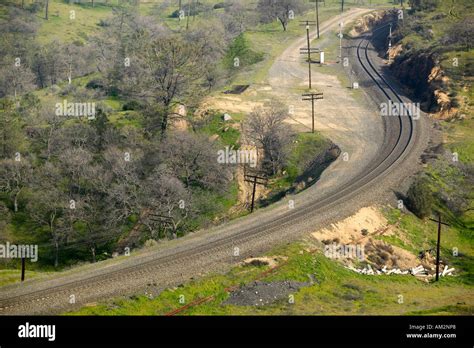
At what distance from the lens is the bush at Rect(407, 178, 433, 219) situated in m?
50.8

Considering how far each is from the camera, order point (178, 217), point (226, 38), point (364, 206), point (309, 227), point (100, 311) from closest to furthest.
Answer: point (100, 311) → point (309, 227) → point (364, 206) → point (178, 217) → point (226, 38)

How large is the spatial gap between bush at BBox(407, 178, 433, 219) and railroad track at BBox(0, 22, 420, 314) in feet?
12.8

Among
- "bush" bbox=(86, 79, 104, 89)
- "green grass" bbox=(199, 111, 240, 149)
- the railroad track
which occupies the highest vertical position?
"bush" bbox=(86, 79, 104, 89)

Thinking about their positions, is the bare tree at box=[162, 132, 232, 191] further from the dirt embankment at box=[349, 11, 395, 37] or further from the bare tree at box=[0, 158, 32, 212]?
the dirt embankment at box=[349, 11, 395, 37]

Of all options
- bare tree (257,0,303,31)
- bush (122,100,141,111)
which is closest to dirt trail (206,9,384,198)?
bush (122,100,141,111)

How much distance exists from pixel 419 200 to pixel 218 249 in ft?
65.9

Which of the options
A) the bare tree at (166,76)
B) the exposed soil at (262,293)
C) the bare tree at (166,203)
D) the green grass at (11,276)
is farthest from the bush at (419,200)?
the green grass at (11,276)

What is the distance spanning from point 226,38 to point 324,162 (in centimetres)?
5897

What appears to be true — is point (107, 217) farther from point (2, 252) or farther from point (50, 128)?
point (50, 128)

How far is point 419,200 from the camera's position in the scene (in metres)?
51.0

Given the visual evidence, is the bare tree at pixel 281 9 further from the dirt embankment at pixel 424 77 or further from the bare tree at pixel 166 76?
the bare tree at pixel 166 76

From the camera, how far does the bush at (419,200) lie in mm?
50812

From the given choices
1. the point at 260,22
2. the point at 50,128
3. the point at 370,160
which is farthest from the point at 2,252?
the point at 260,22

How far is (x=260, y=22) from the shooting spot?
126 m
